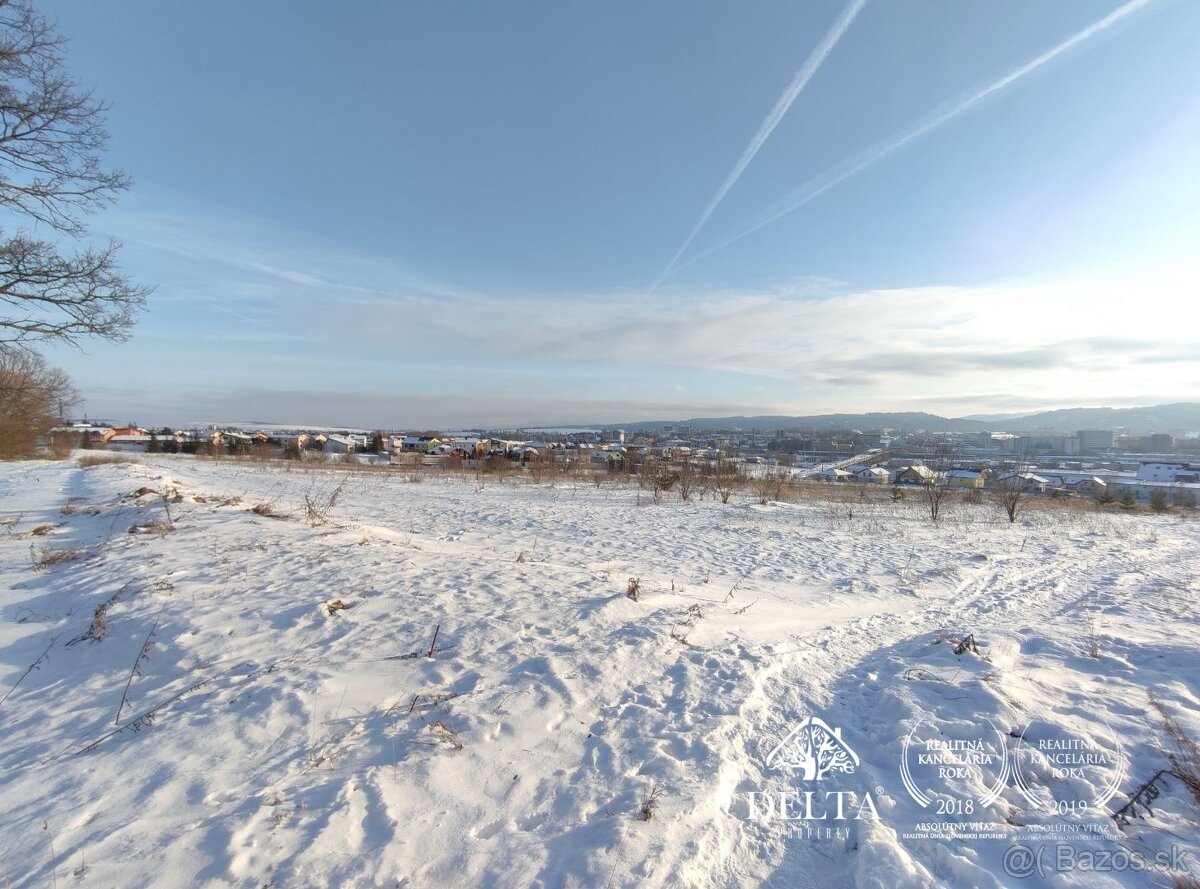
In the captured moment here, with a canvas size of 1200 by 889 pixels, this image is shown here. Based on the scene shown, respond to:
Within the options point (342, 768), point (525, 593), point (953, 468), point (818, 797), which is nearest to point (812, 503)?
point (953, 468)

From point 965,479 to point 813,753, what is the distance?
2383cm

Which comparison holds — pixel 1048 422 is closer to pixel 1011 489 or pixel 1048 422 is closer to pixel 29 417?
pixel 1011 489

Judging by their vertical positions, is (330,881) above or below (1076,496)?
above

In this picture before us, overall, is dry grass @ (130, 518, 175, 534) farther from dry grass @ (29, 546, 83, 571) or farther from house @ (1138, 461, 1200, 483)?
house @ (1138, 461, 1200, 483)

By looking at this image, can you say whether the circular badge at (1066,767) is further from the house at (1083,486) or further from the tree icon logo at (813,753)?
the house at (1083,486)

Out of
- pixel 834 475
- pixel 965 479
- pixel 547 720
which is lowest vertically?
pixel 834 475

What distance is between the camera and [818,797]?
271 centimetres

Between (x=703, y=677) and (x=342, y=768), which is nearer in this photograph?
(x=342, y=768)

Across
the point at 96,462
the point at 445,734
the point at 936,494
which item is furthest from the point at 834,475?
the point at 96,462

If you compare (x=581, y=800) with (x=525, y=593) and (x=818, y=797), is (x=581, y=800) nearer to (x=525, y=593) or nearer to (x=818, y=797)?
(x=818, y=797)

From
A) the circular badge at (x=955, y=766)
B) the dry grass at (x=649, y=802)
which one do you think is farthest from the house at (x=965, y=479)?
the dry grass at (x=649, y=802)

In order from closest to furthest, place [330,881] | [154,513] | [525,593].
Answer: [330,881] → [525,593] → [154,513]

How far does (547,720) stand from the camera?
3.24 m

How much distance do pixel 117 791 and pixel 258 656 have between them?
4.65 ft
